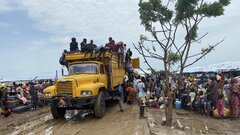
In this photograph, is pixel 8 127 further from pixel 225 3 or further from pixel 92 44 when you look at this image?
pixel 225 3

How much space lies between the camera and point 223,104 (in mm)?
15570

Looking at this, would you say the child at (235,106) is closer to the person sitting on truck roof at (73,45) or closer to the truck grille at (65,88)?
the truck grille at (65,88)

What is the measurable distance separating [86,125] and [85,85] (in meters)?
1.68

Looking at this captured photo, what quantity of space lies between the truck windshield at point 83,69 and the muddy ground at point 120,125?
2.00 m

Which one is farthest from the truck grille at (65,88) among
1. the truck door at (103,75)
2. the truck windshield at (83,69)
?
the truck door at (103,75)

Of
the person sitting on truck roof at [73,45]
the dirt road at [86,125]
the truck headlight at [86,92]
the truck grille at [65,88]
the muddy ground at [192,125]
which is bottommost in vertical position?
the muddy ground at [192,125]

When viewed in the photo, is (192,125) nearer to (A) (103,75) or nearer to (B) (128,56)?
(A) (103,75)

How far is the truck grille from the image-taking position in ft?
44.9

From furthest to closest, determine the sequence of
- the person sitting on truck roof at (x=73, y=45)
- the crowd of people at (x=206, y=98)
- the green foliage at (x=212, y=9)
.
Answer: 1. the person sitting on truck roof at (x=73, y=45)
2. the crowd of people at (x=206, y=98)
3. the green foliage at (x=212, y=9)

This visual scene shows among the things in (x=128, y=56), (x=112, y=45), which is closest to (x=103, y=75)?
(x=112, y=45)

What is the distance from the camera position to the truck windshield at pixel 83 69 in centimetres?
1508

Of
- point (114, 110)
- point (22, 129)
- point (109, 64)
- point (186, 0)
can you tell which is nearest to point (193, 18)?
point (186, 0)

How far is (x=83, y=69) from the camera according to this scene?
1523cm

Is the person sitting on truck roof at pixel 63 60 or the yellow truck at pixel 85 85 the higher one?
the person sitting on truck roof at pixel 63 60
